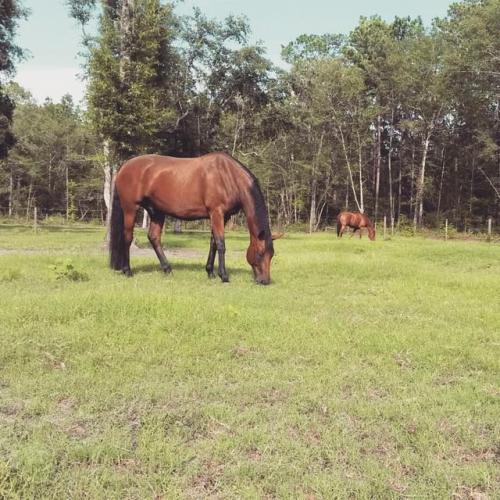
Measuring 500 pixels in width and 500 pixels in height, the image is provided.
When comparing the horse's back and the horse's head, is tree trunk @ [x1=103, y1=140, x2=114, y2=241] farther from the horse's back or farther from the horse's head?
the horse's head

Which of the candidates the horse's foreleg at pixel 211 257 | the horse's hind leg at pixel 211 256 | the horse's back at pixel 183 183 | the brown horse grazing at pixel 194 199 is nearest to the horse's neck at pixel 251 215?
the brown horse grazing at pixel 194 199

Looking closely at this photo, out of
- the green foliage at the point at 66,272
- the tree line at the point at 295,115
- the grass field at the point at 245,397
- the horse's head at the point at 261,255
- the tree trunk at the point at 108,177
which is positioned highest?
the tree line at the point at 295,115

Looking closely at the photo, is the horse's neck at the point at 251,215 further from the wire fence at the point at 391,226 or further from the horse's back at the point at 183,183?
the wire fence at the point at 391,226

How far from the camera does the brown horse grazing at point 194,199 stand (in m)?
9.54

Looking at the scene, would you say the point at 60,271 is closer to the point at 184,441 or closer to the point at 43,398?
the point at 43,398

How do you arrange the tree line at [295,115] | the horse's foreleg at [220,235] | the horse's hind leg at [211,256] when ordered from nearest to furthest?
1. the horse's foreleg at [220,235]
2. the horse's hind leg at [211,256]
3. the tree line at [295,115]

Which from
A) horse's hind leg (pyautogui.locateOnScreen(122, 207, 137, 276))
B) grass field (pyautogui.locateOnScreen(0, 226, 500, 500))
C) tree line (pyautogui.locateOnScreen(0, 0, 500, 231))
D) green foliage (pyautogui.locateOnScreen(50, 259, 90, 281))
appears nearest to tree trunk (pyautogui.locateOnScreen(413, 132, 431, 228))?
tree line (pyautogui.locateOnScreen(0, 0, 500, 231))

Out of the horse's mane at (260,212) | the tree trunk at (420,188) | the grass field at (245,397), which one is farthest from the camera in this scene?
the tree trunk at (420,188)

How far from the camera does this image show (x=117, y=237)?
10.6 metres

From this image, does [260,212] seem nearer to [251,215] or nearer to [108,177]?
[251,215]

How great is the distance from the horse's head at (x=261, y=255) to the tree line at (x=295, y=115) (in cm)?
921

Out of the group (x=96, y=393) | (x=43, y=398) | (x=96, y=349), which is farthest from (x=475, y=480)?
(x=96, y=349)

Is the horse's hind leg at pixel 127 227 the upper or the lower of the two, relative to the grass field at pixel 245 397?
upper

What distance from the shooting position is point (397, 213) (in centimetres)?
4728
